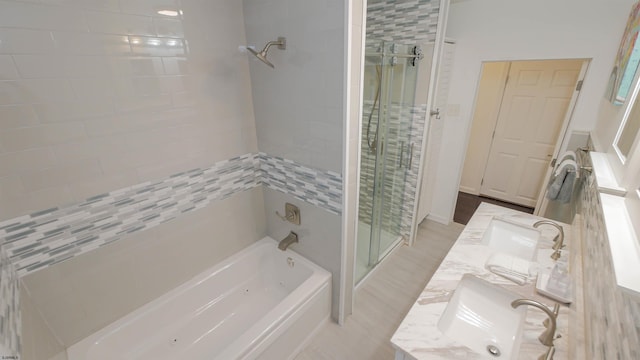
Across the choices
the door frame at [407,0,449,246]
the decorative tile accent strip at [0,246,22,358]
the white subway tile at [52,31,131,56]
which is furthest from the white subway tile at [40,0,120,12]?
the door frame at [407,0,449,246]

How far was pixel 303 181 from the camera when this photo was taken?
169 centimetres

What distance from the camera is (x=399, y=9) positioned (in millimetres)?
2193

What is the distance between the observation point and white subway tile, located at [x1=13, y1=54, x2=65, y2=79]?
99cm

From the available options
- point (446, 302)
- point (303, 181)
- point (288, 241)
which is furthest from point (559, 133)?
point (288, 241)

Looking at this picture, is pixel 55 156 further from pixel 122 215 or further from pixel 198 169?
pixel 198 169

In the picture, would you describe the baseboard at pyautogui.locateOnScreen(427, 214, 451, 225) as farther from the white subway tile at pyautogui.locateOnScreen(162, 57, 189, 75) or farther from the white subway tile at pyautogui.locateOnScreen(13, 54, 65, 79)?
the white subway tile at pyautogui.locateOnScreen(13, 54, 65, 79)

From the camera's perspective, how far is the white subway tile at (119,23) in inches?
43.6

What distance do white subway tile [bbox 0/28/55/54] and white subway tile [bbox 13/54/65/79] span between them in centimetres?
2

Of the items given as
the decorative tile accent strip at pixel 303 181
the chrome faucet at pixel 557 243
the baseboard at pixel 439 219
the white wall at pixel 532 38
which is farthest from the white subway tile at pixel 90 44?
the baseboard at pixel 439 219

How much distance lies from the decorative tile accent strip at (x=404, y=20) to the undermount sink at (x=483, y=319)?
6.33ft

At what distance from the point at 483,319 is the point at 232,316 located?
1.59 m

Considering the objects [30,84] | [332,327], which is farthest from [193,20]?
[332,327]

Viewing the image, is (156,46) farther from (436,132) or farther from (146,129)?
(436,132)

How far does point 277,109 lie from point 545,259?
5.84 feet
